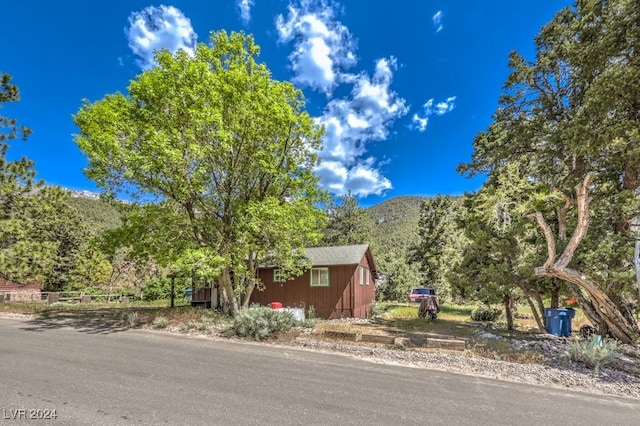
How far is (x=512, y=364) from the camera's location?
7531 mm

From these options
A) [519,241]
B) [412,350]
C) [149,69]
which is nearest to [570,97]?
[519,241]

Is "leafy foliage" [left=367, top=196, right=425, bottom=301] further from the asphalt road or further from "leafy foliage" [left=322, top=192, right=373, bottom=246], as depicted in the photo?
the asphalt road

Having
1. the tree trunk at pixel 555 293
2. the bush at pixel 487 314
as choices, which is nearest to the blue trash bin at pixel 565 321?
the tree trunk at pixel 555 293

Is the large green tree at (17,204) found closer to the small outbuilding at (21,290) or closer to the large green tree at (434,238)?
the small outbuilding at (21,290)

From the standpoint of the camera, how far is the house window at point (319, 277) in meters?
17.8

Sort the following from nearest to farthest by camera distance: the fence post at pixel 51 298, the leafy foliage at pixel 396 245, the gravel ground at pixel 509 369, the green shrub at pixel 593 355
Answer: the gravel ground at pixel 509 369
the green shrub at pixel 593 355
the fence post at pixel 51 298
the leafy foliage at pixel 396 245

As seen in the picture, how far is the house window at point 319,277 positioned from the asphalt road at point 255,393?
388 inches

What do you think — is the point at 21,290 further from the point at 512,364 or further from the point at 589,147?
the point at 589,147

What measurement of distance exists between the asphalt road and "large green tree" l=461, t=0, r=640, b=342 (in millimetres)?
5847

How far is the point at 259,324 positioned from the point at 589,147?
11401mm

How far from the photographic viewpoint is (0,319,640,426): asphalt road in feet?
14.2

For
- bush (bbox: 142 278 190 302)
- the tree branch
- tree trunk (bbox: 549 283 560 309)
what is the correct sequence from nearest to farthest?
the tree branch
tree trunk (bbox: 549 283 560 309)
bush (bbox: 142 278 190 302)

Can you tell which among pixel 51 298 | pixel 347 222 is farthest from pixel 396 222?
pixel 51 298

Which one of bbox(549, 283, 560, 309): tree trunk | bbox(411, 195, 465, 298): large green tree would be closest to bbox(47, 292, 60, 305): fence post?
bbox(549, 283, 560, 309): tree trunk
